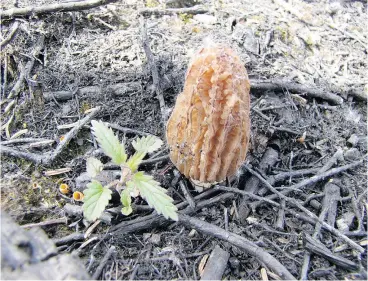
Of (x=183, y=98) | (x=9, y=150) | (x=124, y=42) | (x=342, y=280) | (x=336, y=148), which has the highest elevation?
(x=124, y=42)

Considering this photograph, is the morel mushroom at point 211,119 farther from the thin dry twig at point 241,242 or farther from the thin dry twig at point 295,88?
the thin dry twig at point 295,88

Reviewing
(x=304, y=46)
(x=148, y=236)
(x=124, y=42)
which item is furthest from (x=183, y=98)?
(x=304, y=46)

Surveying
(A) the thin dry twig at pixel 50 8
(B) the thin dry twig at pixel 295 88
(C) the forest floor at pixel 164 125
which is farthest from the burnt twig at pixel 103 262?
(A) the thin dry twig at pixel 50 8

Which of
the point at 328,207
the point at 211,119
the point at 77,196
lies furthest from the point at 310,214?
the point at 77,196

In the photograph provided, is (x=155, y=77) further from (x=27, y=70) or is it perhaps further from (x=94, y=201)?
(x=94, y=201)

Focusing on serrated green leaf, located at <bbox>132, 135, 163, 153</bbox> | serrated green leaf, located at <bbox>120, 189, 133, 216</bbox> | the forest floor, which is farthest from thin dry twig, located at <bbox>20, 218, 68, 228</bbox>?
serrated green leaf, located at <bbox>132, 135, 163, 153</bbox>

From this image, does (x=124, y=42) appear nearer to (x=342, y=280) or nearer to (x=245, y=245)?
(x=245, y=245)
